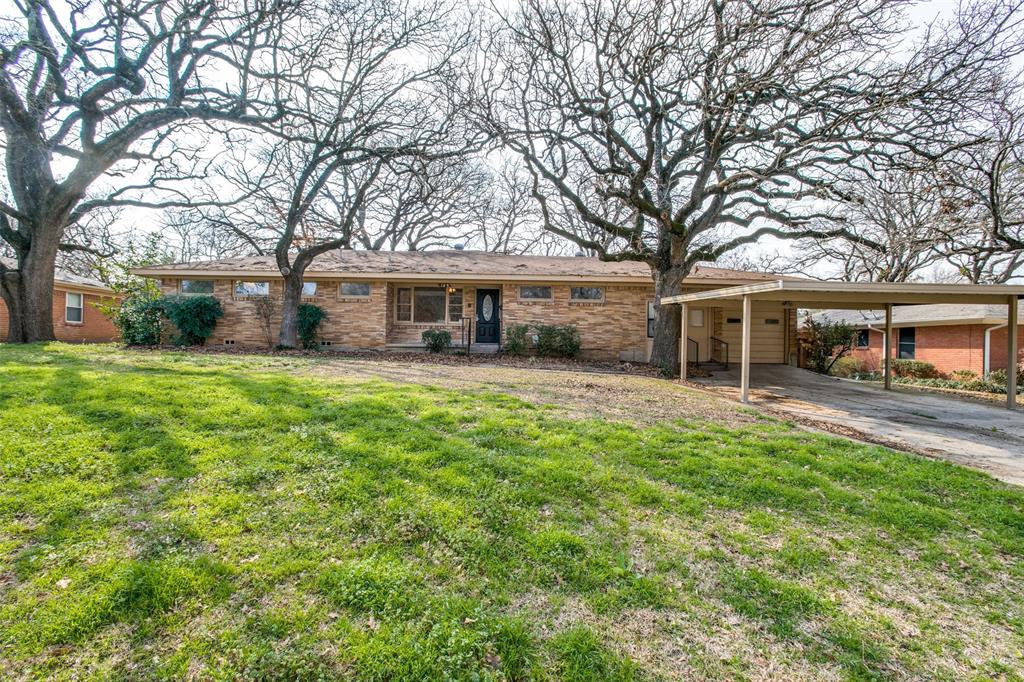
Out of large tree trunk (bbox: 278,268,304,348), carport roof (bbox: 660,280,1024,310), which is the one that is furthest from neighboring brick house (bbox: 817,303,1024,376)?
large tree trunk (bbox: 278,268,304,348)

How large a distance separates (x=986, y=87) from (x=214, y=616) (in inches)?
516

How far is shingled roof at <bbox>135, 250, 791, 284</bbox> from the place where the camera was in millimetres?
13977

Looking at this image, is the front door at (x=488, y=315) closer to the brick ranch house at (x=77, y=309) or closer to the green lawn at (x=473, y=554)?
the green lawn at (x=473, y=554)

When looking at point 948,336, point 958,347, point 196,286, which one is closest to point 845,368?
point 958,347

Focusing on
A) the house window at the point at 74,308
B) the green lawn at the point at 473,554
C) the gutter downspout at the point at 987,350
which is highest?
the house window at the point at 74,308

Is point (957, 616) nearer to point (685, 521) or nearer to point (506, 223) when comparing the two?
point (685, 521)

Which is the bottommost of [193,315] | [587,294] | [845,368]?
[845,368]

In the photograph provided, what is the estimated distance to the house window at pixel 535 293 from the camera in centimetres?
1434

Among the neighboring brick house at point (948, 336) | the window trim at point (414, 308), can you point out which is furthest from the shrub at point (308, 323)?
the neighboring brick house at point (948, 336)

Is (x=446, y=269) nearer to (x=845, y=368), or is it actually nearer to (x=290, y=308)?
(x=290, y=308)

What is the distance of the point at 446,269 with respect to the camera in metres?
14.7

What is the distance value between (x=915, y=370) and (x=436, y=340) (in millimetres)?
18136

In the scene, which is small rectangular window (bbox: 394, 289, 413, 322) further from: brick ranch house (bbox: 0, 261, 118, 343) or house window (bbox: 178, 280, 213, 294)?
brick ranch house (bbox: 0, 261, 118, 343)

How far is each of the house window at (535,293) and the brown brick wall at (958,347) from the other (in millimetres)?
15448
